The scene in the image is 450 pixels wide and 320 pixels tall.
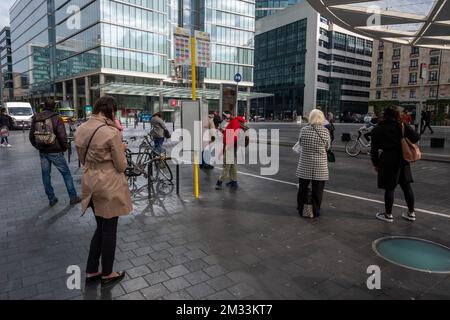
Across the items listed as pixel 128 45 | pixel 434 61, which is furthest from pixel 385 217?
pixel 434 61

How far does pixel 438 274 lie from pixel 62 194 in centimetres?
674

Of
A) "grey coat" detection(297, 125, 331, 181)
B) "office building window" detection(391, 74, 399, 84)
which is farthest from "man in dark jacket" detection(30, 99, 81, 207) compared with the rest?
"office building window" detection(391, 74, 399, 84)

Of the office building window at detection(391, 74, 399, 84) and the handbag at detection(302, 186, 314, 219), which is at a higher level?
the office building window at detection(391, 74, 399, 84)

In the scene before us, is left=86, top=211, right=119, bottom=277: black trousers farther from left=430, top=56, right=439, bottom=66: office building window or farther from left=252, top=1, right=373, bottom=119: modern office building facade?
left=430, top=56, right=439, bottom=66: office building window

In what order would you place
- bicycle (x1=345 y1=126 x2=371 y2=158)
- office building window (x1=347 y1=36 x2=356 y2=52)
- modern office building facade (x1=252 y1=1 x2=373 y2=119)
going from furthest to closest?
office building window (x1=347 y1=36 x2=356 y2=52) < modern office building facade (x1=252 y1=1 x2=373 y2=119) < bicycle (x1=345 y1=126 x2=371 y2=158)

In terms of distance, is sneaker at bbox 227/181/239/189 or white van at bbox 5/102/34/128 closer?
sneaker at bbox 227/181/239/189

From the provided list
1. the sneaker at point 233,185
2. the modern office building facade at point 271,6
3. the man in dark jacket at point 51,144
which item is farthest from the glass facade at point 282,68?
the man in dark jacket at point 51,144

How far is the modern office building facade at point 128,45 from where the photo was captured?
50719 millimetres

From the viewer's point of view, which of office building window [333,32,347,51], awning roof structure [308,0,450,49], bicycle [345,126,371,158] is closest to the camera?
bicycle [345,126,371,158]

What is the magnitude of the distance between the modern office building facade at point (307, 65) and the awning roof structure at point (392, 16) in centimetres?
5638

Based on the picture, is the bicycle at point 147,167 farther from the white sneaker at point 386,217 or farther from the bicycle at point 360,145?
the bicycle at point 360,145

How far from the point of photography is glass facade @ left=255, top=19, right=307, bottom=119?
81.8m
